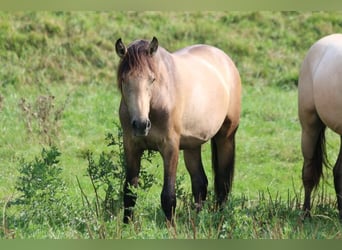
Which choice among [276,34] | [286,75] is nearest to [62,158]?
[286,75]

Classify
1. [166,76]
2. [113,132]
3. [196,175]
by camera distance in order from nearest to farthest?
[166,76] → [196,175] → [113,132]

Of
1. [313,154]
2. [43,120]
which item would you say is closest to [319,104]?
[313,154]

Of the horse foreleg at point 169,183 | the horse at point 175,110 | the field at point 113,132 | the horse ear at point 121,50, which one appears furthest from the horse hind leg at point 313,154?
the horse ear at point 121,50

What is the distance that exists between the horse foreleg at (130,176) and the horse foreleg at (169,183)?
0.20 metres

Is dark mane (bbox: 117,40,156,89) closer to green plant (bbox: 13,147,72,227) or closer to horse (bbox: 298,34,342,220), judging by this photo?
green plant (bbox: 13,147,72,227)

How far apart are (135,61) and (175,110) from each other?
664 millimetres

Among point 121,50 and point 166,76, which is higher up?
point 121,50

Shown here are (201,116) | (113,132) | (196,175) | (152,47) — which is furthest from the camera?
(113,132)

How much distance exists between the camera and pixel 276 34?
1371 centimetres

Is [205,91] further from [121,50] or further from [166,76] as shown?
[121,50]

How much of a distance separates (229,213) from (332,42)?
1932mm

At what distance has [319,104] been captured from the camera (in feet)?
19.4

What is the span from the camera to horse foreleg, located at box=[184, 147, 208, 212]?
20.6 ft

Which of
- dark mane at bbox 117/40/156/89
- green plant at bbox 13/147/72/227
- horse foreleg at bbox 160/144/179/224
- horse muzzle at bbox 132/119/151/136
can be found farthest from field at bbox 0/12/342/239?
dark mane at bbox 117/40/156/89
